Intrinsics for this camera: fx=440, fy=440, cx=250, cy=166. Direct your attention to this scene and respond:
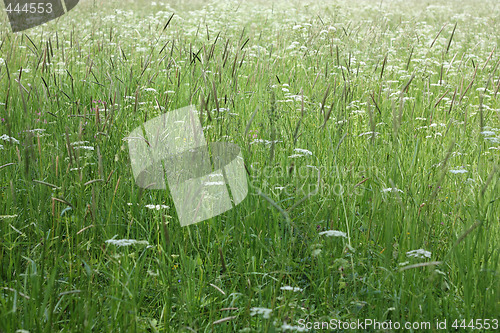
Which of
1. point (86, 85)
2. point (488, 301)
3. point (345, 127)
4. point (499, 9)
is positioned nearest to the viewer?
point (488, 301)

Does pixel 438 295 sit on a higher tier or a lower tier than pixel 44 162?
lower

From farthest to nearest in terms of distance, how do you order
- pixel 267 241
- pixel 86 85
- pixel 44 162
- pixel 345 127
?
pixel 86 85 < pixel 345 127 < pixel 44 162 < pixel 267 241

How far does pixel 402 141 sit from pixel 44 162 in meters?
2.09

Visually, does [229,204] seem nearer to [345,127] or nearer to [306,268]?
[306,268]

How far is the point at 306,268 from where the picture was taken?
174cm

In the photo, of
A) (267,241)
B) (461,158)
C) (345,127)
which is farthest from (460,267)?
(345,127)

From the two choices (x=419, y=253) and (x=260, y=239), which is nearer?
(x=419, y=253)

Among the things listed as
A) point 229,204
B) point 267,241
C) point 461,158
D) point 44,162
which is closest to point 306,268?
point 267,241

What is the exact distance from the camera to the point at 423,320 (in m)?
→ 1.38

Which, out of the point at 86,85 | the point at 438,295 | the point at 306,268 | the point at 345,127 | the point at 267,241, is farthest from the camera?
the point at 86,85

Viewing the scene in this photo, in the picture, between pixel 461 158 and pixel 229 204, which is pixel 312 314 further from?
pixel 461 158

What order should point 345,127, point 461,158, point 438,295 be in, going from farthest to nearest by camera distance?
point 345,127 → point 461,158 → point 438,295

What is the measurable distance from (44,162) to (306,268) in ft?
4.63

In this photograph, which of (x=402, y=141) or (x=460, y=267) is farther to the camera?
(x=402, y=141)
